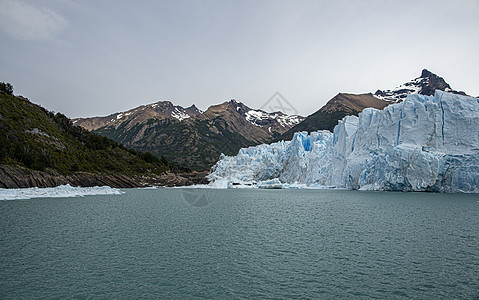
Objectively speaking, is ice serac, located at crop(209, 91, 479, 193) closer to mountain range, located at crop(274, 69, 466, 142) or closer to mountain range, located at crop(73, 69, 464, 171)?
mountain range, located at crop(274, 69, 466, 142)

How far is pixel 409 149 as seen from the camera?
115ft

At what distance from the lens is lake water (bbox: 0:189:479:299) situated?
6.90 metres

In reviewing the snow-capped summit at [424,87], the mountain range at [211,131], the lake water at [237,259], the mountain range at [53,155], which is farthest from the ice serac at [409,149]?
the snow-capped summit at [424,87]

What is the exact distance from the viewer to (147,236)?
40.7ft

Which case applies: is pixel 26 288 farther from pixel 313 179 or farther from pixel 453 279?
pixel 313 179

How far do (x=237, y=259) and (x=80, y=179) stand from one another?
3985 centimetres

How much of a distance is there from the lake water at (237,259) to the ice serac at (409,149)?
64.5 ft

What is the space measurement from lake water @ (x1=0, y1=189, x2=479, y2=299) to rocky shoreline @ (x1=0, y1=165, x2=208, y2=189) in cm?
1901

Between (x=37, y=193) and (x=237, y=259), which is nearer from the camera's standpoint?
(x=237, y=259)

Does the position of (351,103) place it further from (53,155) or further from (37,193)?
(37,193)

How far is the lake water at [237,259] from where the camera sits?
6.90 m

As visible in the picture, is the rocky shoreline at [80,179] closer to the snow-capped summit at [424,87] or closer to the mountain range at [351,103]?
the mountain range at [351,103]

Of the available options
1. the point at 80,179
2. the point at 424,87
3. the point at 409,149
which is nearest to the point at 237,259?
the point at 409,149

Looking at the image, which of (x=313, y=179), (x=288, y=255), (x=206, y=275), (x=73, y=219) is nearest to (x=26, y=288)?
(x=206, y=275)
